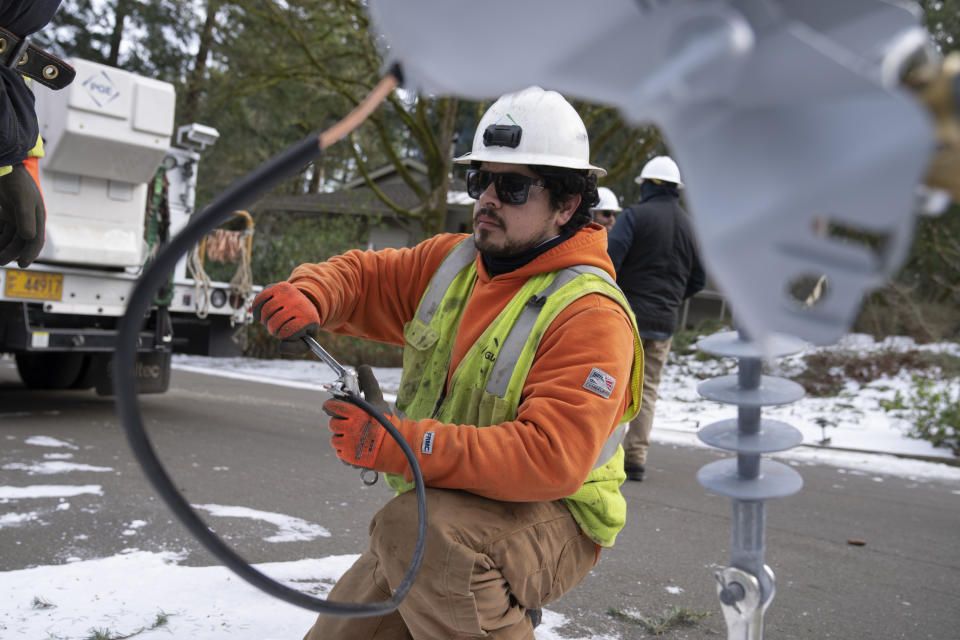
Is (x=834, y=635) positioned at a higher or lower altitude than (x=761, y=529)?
lower

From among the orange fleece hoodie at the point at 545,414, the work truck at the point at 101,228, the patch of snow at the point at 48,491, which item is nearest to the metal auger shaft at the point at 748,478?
the orange fleece hoodie at the point at 545,414

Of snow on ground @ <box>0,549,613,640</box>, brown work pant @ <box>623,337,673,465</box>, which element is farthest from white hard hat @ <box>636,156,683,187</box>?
snow on ground @ <box>0,549,613,640</box>

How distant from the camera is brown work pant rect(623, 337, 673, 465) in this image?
5.93m

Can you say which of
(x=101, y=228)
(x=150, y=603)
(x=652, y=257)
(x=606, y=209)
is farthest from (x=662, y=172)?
(x=150, y=603)

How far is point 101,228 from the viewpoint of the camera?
6852 millimetres

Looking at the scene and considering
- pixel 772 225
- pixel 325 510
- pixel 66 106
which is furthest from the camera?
pixel 66 106

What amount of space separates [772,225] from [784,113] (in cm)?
10

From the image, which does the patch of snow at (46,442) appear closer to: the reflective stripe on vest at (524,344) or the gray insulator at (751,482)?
the reflective stripe on vest at (524,344)

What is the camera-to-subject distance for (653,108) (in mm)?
837

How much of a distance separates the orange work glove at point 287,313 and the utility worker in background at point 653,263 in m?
3.90

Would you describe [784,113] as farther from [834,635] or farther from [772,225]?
[834,635]

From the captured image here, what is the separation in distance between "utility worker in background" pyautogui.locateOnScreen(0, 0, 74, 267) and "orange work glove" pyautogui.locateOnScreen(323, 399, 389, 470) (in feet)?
3.84

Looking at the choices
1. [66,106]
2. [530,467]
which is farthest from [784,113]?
[66,106]

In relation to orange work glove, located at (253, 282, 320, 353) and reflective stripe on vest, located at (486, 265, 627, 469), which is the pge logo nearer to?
orange work glove, located at (253, 282, 320, 353)
